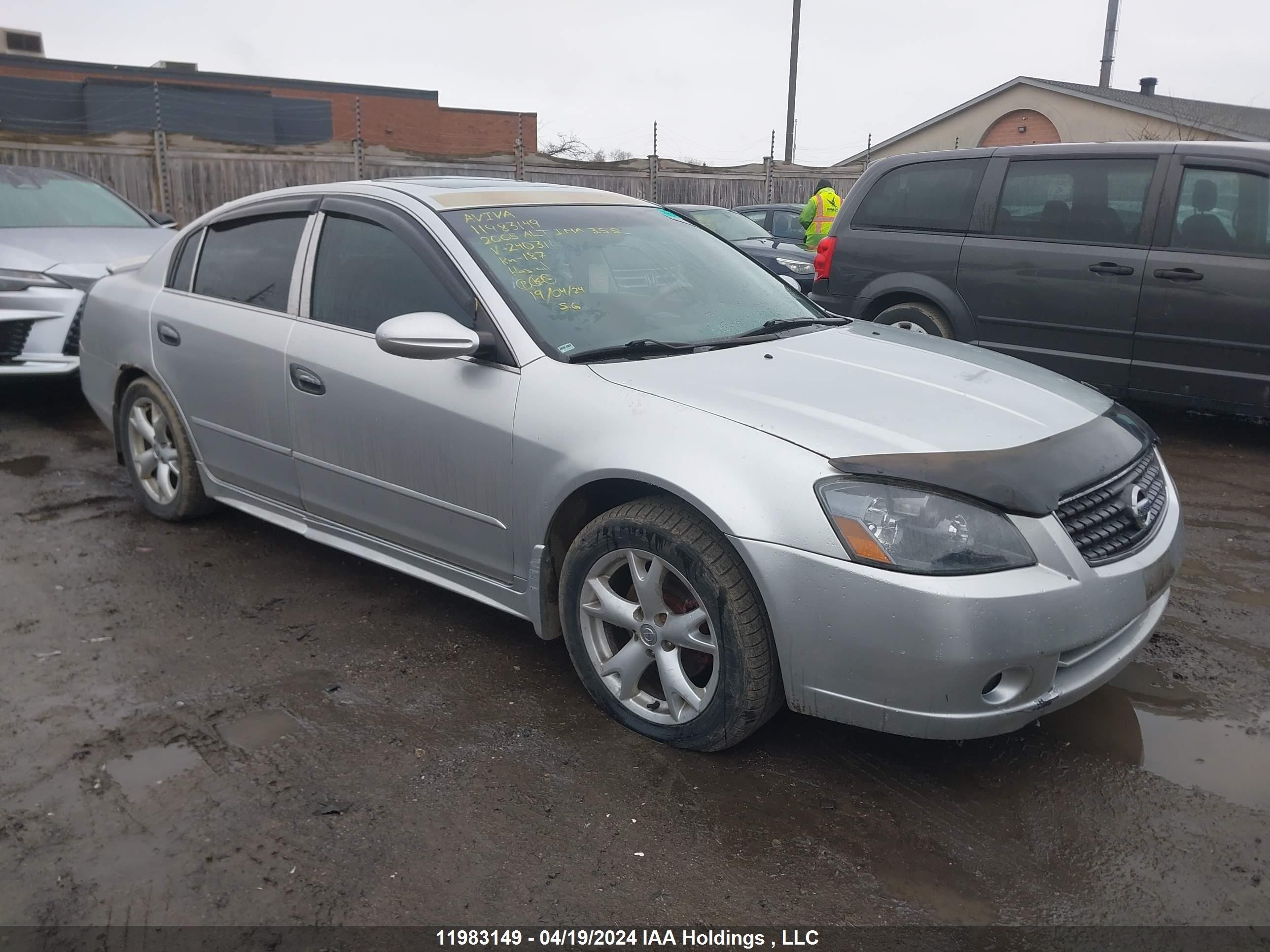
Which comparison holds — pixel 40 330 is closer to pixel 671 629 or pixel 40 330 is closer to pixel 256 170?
pixel 671 629

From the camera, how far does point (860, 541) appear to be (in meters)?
2.49

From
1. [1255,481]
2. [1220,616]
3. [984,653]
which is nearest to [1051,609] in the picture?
[984,653]

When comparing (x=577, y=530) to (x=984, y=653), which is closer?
(x=984, y=653)

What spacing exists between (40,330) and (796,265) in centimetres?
660

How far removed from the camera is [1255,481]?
5418mm

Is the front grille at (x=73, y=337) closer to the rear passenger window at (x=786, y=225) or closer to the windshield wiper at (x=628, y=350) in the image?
the windshield wiper at (x=628, y=350)

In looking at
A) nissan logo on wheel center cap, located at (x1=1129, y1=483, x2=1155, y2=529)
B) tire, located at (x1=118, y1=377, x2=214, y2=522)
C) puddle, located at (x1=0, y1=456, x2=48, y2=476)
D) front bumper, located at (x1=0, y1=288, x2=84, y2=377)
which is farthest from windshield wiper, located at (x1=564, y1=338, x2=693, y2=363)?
front bumper, located at (x1=0, y1=288, x2=84, y2=377)

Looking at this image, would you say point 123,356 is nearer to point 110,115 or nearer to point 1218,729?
point 1218,729

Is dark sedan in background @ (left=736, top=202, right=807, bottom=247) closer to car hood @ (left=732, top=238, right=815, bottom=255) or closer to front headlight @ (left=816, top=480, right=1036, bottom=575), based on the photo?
car hood @ (left=732, top=238, right=815, bottom=255)

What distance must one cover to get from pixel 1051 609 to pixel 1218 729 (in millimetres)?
994

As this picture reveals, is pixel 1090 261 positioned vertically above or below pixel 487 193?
below

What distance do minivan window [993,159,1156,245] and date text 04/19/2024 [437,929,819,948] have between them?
5.35 metres

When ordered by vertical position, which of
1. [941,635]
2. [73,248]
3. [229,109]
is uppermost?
[229,109]

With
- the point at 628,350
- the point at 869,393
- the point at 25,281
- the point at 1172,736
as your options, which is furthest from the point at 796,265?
the point at 1172,736
